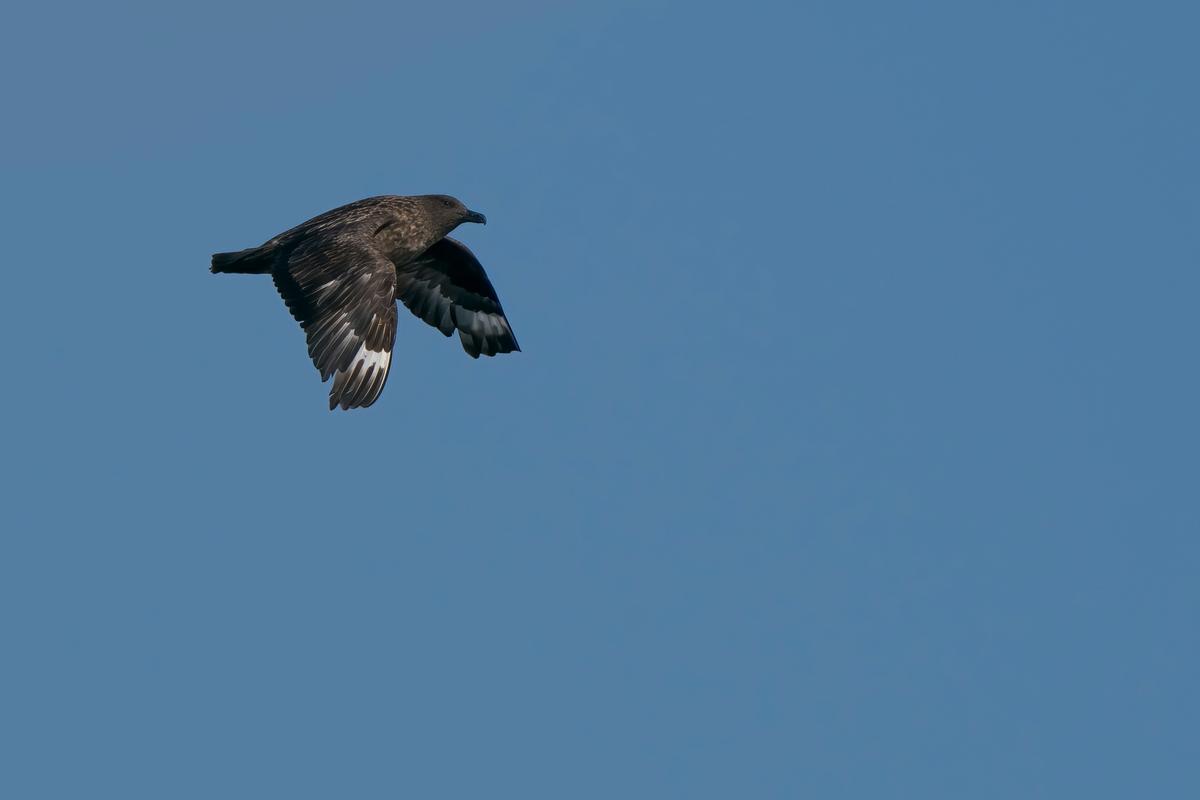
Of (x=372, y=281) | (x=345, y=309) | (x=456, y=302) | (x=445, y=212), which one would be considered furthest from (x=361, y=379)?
(x=456, y=302)

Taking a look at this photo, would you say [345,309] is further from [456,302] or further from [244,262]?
[456,302]

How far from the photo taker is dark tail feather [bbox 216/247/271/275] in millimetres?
19047

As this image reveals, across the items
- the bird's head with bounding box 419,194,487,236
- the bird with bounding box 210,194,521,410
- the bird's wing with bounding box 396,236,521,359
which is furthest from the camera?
the bird's wing with bounding box 396,236,521,359

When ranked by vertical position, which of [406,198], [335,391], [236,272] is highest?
[406,198]


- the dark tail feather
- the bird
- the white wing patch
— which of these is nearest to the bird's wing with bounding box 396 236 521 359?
the bird

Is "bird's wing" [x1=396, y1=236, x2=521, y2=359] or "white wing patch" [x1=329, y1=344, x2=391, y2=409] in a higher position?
"bird's wing" [x1=396, y1=236, x2=521, y2=359]

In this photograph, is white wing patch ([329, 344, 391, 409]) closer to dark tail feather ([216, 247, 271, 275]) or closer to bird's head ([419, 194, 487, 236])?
dark tail feather ([216, 247, 271, 275])

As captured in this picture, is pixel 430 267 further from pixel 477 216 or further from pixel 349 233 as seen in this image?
pixel 349 233

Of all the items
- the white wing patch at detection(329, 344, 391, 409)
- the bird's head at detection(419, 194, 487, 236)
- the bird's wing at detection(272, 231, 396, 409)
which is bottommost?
the white wing patch at detection(329, 344, 391, 409)

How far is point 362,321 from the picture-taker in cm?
1788

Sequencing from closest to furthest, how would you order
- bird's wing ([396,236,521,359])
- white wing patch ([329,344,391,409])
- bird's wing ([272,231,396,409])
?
white wing patch ([329,344,391,409]), bird's wing ([272,231,396,409]), bird's wing ([396,236,521,359])

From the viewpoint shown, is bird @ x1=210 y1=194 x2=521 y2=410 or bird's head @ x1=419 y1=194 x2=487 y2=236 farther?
bird's head @ x1=419 y1=194 x2=487 y2=236

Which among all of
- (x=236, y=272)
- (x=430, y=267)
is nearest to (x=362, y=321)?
(x=236, y=272)

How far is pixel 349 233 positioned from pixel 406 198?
1356 mm
